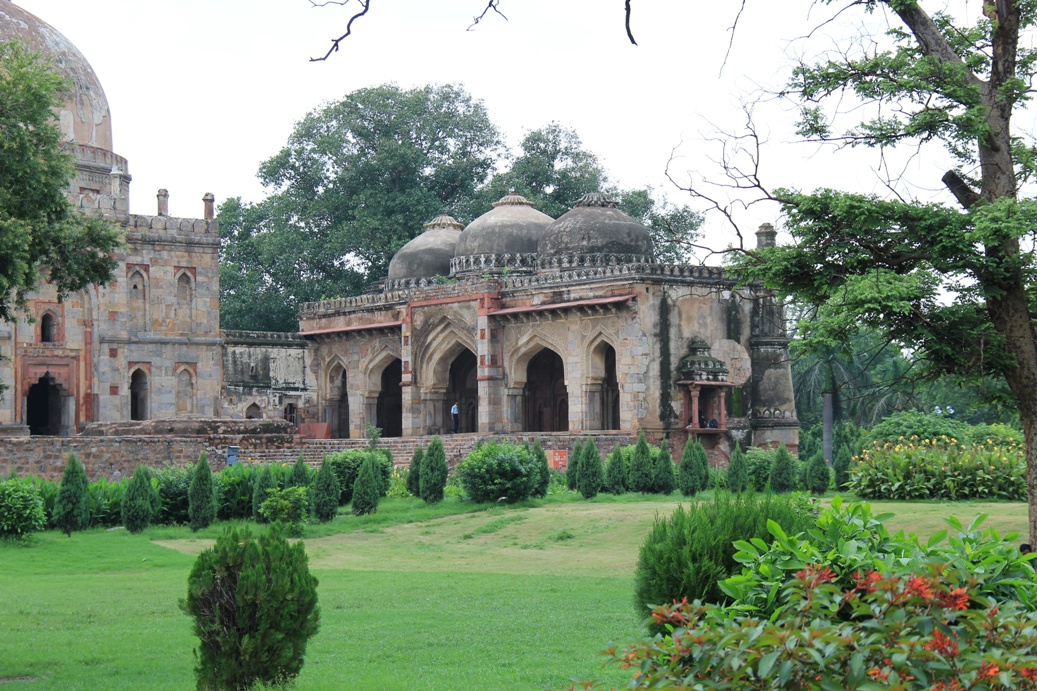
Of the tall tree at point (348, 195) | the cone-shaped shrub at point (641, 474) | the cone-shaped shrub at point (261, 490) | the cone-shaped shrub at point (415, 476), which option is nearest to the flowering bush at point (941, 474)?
the cone-shaped shrub at point (641, 474)

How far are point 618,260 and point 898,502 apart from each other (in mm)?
12373

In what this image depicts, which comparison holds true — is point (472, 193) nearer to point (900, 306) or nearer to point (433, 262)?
point (433, 262)

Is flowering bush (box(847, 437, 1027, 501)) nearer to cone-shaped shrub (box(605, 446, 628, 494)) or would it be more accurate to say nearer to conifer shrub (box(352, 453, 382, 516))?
cone-shaped shrub (box(605, 446, 628, 494))

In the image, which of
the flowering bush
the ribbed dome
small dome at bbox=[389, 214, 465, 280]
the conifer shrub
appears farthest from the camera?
small dome at bbox=[389, 214, 465, 280]

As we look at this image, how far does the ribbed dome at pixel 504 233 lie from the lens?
1229 inches

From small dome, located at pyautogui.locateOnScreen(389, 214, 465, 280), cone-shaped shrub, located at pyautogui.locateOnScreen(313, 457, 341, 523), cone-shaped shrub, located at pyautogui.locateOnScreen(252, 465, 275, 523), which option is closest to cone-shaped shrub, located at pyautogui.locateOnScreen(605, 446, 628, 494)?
cone-shaped shrub, located at pyautogui.locateOnScreen(313, 457, 341, 523)

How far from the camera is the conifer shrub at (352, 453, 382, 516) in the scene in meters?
19.0

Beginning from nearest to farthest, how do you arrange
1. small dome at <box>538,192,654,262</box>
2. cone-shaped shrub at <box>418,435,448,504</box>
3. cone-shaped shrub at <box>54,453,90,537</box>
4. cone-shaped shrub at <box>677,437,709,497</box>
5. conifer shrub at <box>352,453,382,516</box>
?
cone-shaped shrub at <box>54,453,90,537</box> → conifer shrub at <box>352,453,382,516</box> → cone-shaped shrub at <box>418,435,448,504</box> → cone-shaped shrub at <box>677,437,709,497</box> → small dome at <box>538,192,654,262</box>

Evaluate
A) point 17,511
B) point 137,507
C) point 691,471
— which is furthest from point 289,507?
point 691,471

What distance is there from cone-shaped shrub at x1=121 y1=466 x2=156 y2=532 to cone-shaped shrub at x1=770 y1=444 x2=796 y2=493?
9.19 meters

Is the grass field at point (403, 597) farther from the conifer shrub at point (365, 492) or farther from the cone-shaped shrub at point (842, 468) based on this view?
the cone-shaped shrub at point (842, 468)

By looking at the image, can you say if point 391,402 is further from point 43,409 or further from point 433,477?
point 433,477

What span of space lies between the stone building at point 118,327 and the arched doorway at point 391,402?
553cm

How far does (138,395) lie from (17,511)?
13.6 meters
